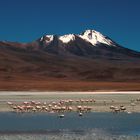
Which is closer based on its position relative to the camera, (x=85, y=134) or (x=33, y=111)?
(x=85, y=134)

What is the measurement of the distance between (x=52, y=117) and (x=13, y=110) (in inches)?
206

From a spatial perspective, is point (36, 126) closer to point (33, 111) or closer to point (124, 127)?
point (124, 127)

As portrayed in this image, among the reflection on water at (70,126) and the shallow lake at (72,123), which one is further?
the shallow lake at (72,123)

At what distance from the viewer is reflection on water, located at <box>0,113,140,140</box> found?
1855 centimetres

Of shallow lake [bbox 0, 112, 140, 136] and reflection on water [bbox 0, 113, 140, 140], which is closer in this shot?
reflection on water [bbox 0, 113, 140, 140]

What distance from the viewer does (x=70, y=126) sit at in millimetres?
21734

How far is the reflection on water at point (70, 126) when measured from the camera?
1855 centimetres

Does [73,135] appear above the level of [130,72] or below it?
below

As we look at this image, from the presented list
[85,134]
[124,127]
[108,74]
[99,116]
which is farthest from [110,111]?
[108,74]

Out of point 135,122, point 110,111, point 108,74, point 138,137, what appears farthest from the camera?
point 108,74

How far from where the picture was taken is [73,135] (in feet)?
61.6

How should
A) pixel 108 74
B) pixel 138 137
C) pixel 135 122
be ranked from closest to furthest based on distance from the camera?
pixel 138 137 → pixel 135 122 → pixel 108 74

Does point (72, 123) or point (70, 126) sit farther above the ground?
point (72, 123)

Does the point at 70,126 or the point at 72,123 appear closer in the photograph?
the point at 70,126
